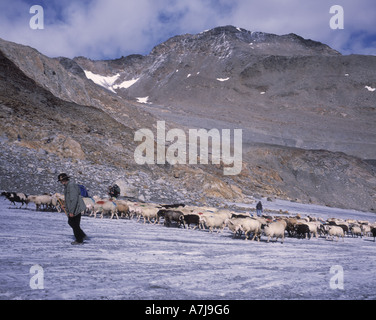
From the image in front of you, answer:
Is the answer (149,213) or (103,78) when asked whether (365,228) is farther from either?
(103,78)

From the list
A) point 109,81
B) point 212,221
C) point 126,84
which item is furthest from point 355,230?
point 109,81

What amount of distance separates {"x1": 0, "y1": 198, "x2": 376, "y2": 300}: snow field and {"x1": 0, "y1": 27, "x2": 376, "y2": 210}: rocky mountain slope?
14.9 m

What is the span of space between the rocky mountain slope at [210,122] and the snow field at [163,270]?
14.9 metres

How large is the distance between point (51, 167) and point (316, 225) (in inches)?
717

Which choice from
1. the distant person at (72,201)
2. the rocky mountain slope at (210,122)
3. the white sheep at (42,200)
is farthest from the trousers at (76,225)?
the rocky mountain slope at (210,122)

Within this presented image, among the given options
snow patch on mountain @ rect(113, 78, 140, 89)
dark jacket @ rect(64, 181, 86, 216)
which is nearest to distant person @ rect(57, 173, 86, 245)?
dark jacket @ rect(64, 181, 86, 216)

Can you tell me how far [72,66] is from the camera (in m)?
136

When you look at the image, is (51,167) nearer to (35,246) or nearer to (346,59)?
(35,246)

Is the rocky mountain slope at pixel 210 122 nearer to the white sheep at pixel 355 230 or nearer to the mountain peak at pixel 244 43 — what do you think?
the mountain peak at pixel 244 43

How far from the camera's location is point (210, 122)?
281ft

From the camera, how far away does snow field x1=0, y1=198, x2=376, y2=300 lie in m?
4.90

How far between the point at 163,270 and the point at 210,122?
80302 mm

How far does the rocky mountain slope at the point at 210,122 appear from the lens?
91.4 feet

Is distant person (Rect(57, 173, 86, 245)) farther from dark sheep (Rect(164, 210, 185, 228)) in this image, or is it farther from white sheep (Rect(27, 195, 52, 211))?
white sheep (Rect(27, 195, 52, 211))
